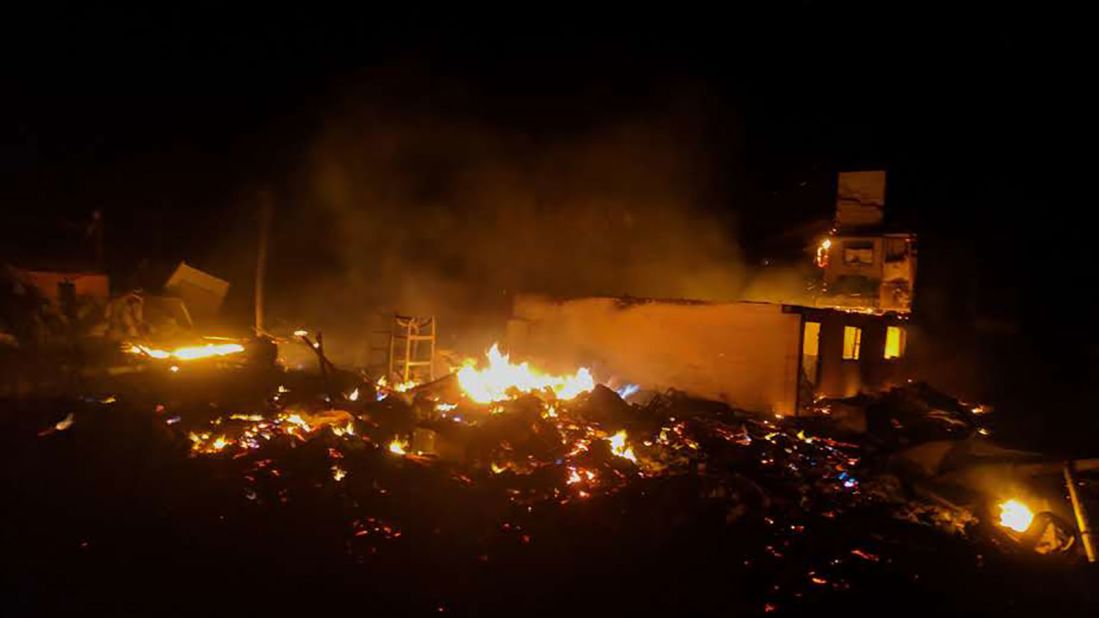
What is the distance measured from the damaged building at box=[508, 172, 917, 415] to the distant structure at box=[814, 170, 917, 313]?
3.85 m

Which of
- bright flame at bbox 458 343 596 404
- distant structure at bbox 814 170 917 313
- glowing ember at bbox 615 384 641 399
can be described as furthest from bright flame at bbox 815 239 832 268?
bright flame at bbox 458 343 596 404

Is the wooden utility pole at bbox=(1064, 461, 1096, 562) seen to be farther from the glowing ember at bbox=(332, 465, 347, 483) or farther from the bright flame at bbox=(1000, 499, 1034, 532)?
the glowing ember at bbox=(332, 465, 347, 483)

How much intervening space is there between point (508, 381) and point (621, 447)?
4.15 metres

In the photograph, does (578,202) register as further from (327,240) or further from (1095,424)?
(1095,424)

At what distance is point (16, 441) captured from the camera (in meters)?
8.25

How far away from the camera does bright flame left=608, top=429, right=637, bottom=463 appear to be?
9.54m

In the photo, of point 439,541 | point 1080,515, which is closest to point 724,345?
point 1080,515

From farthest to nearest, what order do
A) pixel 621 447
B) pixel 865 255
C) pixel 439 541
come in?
pixel 865 255, pixel 621 447, pixel 439 541

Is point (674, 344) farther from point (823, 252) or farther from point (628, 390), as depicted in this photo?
point (823, 252)

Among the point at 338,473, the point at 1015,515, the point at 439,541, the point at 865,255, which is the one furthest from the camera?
the point at 865,255

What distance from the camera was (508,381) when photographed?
44.2 ft

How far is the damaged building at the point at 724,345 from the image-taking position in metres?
12.6

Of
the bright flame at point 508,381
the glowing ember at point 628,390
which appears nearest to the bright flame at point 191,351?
the bright flame at point 508,381

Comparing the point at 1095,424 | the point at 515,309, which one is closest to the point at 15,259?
the point at 515,309
